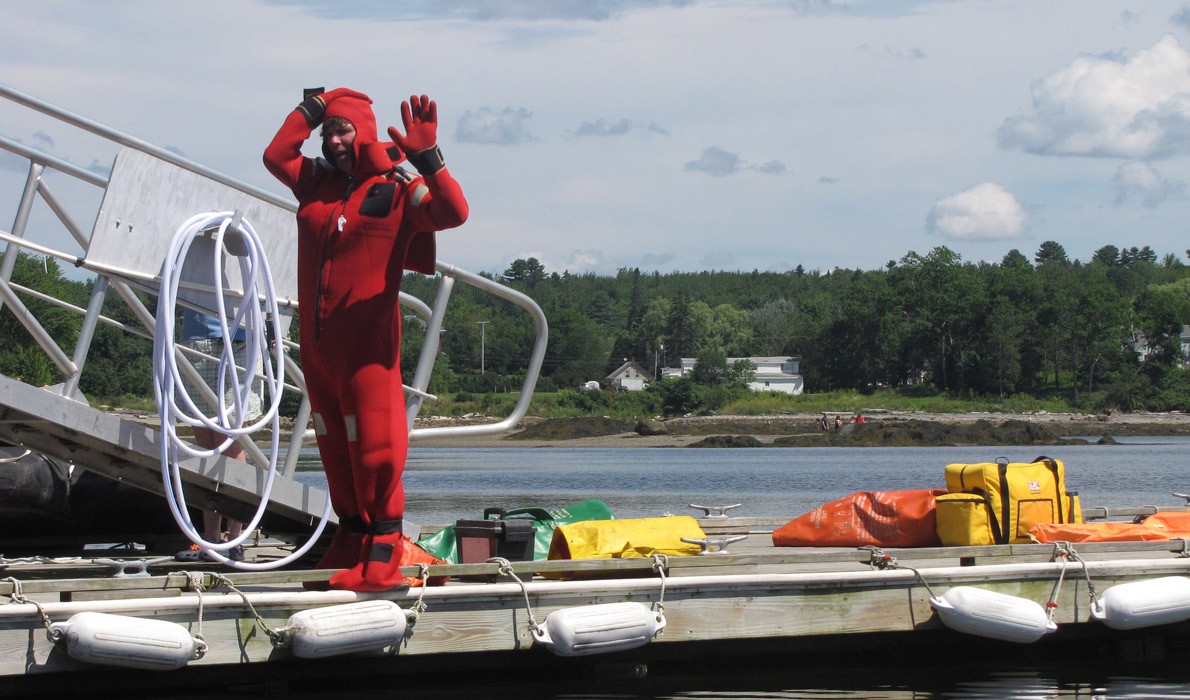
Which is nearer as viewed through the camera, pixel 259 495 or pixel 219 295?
pixel 219 295

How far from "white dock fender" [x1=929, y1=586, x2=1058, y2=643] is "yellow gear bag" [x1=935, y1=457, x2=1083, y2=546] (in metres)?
0.83

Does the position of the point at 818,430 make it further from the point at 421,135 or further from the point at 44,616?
the point at 44,616

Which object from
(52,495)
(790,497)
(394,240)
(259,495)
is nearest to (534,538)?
(259,495)

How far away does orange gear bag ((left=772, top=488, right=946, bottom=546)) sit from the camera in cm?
837

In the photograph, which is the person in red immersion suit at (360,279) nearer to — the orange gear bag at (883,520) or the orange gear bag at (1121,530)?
the orange gear bag at (883,520)

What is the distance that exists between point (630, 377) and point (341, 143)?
432 feet

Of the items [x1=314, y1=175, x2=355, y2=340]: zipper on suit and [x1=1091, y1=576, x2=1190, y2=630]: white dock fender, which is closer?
[x1=314, y1=175, x2=355, y2=340]: zipper on suit

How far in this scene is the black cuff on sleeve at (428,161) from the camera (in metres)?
6.24

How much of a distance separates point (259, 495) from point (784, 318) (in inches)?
6059

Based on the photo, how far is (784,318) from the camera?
160m

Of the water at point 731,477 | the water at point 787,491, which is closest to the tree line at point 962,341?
the water at point 787,491

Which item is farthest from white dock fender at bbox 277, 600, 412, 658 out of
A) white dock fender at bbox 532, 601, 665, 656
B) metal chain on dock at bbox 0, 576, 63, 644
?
metal chain on dock at bbox 0, 576, 63, 644

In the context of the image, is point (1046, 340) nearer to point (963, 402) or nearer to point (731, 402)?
point (963, 402)

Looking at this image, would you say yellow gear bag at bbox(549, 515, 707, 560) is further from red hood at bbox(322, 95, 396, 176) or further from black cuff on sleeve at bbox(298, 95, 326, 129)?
black cuff on sleeve at bbox(298, 95, 326, 129)
